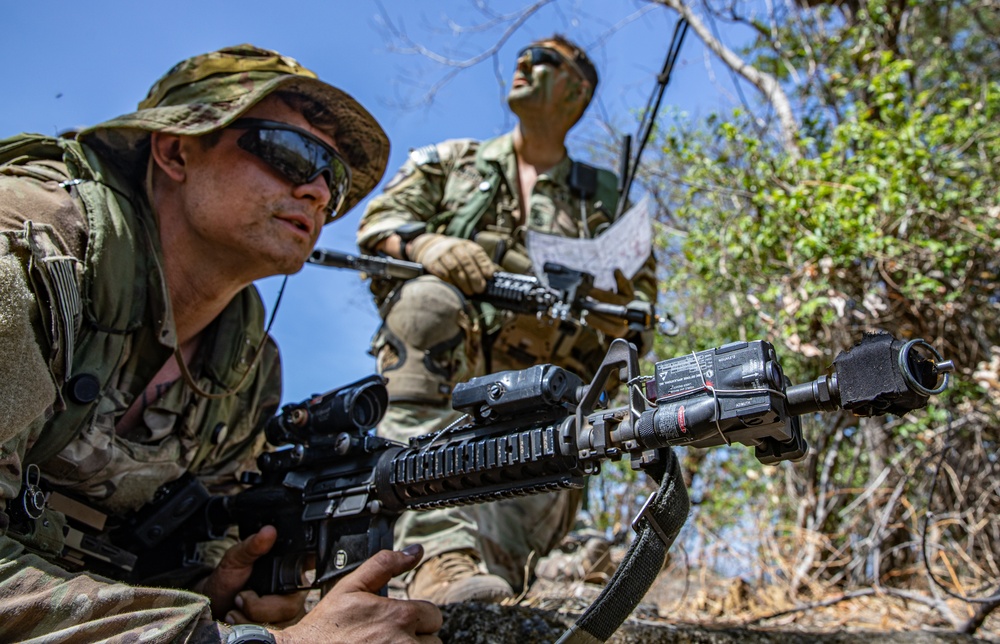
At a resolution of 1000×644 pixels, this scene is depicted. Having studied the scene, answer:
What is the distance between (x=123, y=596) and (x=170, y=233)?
1526 millimetres

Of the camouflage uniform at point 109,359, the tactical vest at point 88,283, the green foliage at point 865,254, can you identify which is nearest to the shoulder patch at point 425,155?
the camouflage uniform at point 109,359

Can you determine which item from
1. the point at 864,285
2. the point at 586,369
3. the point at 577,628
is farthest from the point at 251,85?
the point at 864,285

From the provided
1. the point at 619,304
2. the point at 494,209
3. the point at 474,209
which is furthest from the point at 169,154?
the point at 619,304

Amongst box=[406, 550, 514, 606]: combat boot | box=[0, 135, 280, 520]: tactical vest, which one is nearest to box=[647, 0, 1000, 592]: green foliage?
box=[406, 550, 514, 606]: combat boot

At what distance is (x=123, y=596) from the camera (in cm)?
190

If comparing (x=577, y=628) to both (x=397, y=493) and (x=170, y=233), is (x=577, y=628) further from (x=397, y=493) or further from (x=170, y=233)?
(x=170, y=233)

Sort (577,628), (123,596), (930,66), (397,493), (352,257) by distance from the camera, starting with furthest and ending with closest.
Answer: (930,66) → (352,257) → (397,493) → (577,628) → (123,596)

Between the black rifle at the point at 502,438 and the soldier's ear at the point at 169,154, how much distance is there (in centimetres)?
100

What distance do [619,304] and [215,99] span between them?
257 cm

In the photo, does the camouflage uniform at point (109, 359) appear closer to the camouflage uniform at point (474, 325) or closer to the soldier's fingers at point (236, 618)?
the soldier's fingers at point (236, 618)

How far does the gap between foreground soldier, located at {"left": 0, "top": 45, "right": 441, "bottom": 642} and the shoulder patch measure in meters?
1.46

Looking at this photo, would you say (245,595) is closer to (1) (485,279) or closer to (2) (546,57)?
(1) (485,279)

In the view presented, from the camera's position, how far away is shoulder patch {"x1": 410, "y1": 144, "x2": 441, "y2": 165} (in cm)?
515

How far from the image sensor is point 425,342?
4234 mm
